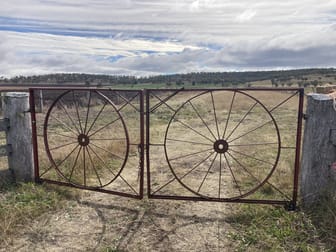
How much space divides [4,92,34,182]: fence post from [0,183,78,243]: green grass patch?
0.27 m

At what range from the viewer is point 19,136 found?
5457 mm

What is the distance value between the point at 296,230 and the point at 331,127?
1336 mm

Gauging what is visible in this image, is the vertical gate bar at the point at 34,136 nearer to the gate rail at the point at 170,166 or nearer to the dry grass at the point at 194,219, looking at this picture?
the gate rail at the point at 170,166

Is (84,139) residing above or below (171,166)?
above

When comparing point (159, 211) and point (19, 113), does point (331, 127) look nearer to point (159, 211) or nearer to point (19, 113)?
point (159, 211)

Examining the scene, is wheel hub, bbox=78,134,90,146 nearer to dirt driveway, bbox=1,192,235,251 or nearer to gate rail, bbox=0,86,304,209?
gate rail, bbox=0,86,304,209

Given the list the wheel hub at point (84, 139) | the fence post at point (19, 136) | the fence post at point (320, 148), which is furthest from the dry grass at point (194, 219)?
the wheel hub at point (84, 139)

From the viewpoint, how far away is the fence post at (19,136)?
17.8 feet

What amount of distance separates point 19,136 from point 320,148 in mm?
4401

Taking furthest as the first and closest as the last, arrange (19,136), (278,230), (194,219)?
(19,136), (194,219), (278,230)

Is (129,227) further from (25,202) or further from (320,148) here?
(320,148)

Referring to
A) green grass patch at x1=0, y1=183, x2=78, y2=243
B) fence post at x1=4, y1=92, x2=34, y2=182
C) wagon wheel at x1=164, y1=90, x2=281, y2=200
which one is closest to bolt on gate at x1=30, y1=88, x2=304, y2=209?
wagon wheel at x1=164, y1=90, x2=281, y2=200

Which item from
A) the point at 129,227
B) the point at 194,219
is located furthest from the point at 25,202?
the point at 194,219

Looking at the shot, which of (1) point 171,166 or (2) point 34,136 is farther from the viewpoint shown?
(1) point 171,166
